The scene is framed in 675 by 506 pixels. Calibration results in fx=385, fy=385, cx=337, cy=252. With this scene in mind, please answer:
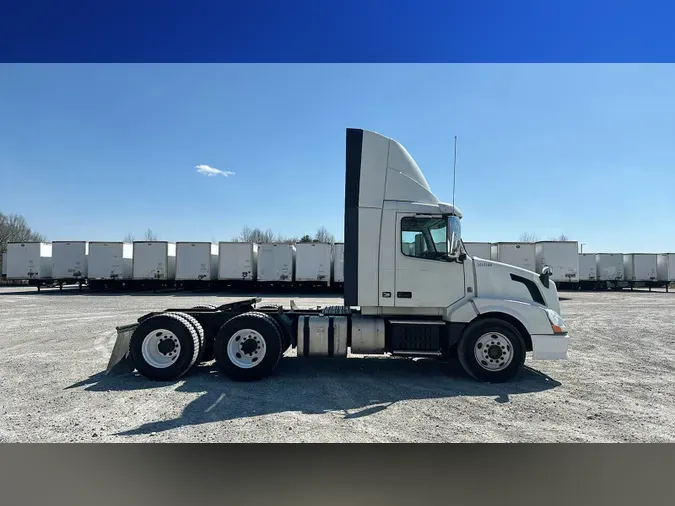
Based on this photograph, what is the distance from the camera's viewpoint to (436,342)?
7.01 meters

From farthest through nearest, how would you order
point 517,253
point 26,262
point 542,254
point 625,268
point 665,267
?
point 665,267 < point 625,268 < point 542,254 < point 26,262 < point 517,253

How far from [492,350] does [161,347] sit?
5.87 metres

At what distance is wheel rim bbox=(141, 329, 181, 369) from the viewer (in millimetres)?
6809

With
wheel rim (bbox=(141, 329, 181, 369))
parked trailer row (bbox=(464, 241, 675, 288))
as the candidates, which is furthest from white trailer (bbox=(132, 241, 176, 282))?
wheel rim (bbox=(141, 329, 181, 369))

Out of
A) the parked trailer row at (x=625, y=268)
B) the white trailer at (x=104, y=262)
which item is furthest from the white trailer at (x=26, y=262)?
the parked trailer row at (x=625, y=268)

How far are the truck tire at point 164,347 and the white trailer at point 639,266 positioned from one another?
38.8m

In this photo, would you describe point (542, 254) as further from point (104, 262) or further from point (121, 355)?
point (104, 262)

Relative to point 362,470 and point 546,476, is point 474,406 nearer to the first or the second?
point 546,476

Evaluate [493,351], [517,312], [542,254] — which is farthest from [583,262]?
[493,351]

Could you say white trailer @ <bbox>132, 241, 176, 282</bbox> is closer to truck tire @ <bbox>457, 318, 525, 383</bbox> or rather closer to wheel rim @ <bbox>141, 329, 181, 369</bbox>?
wheel rim @ <bbox>141, 329, 181, 369</bbox>

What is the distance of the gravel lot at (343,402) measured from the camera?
465 cm

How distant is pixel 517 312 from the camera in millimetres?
6848

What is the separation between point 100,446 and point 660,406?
7550 mm

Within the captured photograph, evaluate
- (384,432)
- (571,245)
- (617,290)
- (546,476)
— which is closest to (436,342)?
(384,432)
